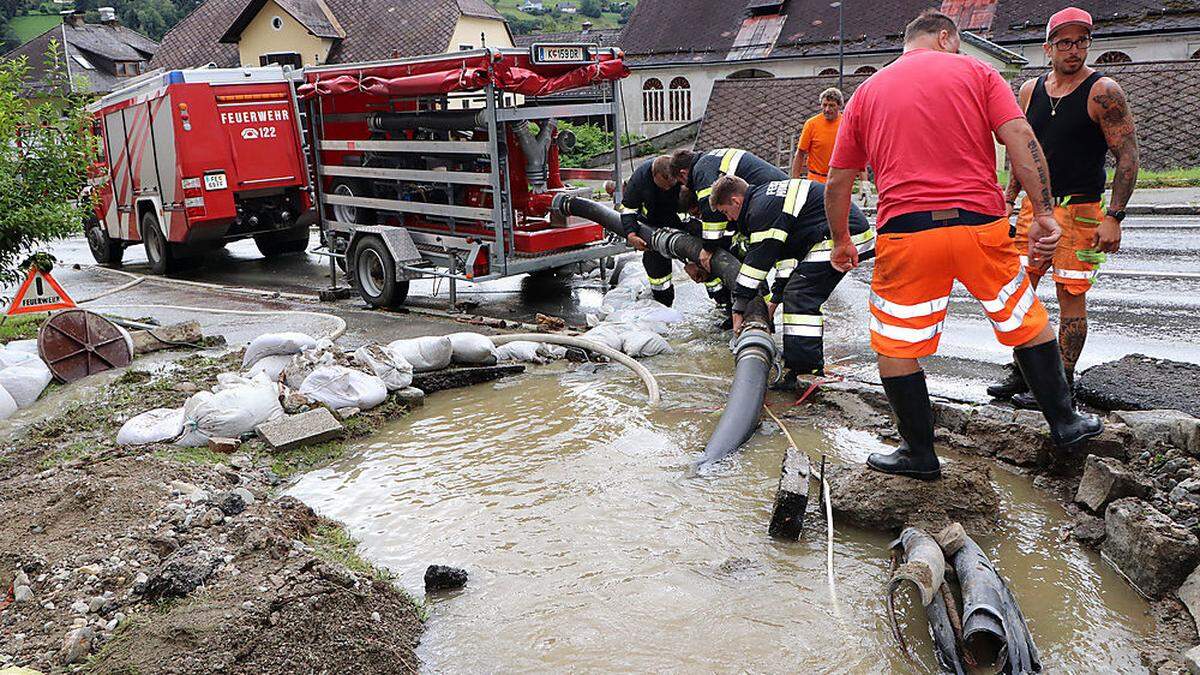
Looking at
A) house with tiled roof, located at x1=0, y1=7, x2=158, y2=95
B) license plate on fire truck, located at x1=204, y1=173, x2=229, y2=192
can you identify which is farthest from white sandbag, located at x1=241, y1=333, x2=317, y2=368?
house with tiled roof, located at x1=0, y1=7, x2=158, y2=95

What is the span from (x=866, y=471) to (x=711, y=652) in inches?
52.5

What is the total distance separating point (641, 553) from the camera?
3.94m

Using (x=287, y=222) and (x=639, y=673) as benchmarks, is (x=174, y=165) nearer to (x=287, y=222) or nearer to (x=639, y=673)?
(x=287, y=222)

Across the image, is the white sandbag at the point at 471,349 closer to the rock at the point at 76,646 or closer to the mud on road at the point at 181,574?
the mud on road at the point at 181,574

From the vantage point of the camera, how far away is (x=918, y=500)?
13.0ft

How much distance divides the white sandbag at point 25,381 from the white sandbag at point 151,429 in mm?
1162

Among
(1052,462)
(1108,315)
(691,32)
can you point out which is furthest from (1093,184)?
(691,32)

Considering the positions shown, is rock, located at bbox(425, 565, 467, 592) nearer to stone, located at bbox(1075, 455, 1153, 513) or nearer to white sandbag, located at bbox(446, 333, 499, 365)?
stone, located at bbox(1075, 455, 1153, 513)

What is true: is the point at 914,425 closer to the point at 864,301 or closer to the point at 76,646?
the point at 76,646

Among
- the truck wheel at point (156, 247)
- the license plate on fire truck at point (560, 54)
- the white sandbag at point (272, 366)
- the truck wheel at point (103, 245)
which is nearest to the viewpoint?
the white sandbag at point (272, 366)

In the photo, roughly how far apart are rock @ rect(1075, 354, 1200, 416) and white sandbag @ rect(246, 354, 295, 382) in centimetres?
510

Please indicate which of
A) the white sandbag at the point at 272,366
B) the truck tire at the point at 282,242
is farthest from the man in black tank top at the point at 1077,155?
the truck tire at the point at 282,242

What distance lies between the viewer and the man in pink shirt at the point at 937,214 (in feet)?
12.5

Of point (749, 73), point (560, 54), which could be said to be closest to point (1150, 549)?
point (560, 54)
